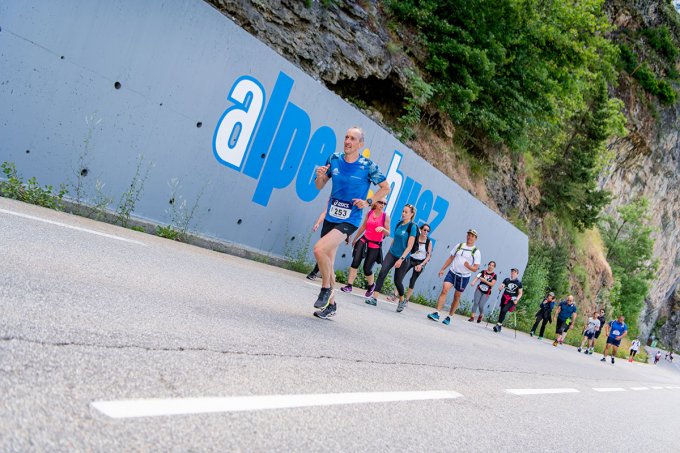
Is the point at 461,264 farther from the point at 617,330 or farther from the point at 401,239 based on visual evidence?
the point at 617,330

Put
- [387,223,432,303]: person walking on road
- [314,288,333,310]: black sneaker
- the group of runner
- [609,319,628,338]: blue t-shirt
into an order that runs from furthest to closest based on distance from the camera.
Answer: [609,319,628,338]: blue t-shirt → [387,223,432,303]: person walking on road → [314,288,333,310]: black sneaker → the group of runner

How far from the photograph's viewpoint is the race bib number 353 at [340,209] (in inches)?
278

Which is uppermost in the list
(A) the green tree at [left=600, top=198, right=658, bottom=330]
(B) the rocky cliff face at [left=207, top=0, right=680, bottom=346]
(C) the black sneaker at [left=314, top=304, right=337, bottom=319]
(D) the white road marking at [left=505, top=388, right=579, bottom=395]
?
(A) the green tree at [left=600, top=198, right=658, bottom=330]

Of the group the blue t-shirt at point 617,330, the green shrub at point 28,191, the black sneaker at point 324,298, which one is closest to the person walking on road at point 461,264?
the black sneaker at point 324,298

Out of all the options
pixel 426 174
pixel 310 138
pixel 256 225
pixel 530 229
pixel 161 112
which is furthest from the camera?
pixel 530 229

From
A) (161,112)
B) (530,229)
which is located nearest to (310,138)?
(161,112)

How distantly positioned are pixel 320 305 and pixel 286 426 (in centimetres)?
390

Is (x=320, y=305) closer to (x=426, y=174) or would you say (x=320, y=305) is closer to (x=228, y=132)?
(x=228, y=132)

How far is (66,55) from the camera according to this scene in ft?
26.2

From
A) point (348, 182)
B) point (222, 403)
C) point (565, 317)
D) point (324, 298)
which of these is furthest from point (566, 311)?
point (222, 403)

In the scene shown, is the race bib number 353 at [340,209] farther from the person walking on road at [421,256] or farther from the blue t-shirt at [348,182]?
the person walking on road at [421,256]

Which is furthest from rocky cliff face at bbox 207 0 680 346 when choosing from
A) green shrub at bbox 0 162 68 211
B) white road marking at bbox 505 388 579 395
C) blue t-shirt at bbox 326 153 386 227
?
white road marking at bbox 505 388 579 395

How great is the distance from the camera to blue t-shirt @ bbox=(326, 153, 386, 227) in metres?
6.98

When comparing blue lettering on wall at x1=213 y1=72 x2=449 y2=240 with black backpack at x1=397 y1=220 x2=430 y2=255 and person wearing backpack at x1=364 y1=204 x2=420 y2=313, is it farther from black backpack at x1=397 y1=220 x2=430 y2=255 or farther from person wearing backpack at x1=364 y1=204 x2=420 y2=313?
black backpack at x1=397 y1=220 x2=430 y2=255
